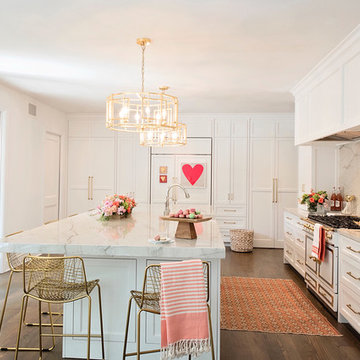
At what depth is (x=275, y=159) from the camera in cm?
644

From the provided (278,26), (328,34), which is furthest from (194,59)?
(328,34)

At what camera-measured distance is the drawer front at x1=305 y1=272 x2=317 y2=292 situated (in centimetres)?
376

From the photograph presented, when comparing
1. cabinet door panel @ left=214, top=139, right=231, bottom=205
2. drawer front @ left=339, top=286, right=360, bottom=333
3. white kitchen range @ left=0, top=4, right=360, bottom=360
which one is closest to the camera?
white kitchen range @ left=0, top=4, right=360, bottom=360

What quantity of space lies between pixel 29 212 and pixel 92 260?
331 cm

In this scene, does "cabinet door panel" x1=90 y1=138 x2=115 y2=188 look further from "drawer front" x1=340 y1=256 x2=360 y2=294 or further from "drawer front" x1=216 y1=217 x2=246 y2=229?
"drawer front" x1=340 y1=256 x2=360 y2=294

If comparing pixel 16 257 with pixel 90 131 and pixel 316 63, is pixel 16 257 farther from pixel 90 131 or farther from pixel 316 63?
pixel 90 131

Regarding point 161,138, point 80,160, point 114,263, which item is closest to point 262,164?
point 161,138

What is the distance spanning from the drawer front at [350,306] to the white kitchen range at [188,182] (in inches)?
0.9

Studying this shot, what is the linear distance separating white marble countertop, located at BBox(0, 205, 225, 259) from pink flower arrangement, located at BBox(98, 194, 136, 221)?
35 centimetres

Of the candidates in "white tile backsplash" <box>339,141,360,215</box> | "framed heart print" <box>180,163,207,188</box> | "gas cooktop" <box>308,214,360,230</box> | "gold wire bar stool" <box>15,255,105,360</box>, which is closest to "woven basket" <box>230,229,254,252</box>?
"framed heart print" <box>180,163,207,188</box>

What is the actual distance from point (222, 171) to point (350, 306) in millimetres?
3869

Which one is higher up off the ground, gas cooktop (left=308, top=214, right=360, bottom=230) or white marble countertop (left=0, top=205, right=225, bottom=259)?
gas cooktop (left=308, top=214, right=360, bottom=230)

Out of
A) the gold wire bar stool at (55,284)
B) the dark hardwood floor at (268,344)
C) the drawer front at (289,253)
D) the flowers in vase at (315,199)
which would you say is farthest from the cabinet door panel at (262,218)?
the gold wire bar stool at (55,284)

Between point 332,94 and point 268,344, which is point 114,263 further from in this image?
point 332,94
